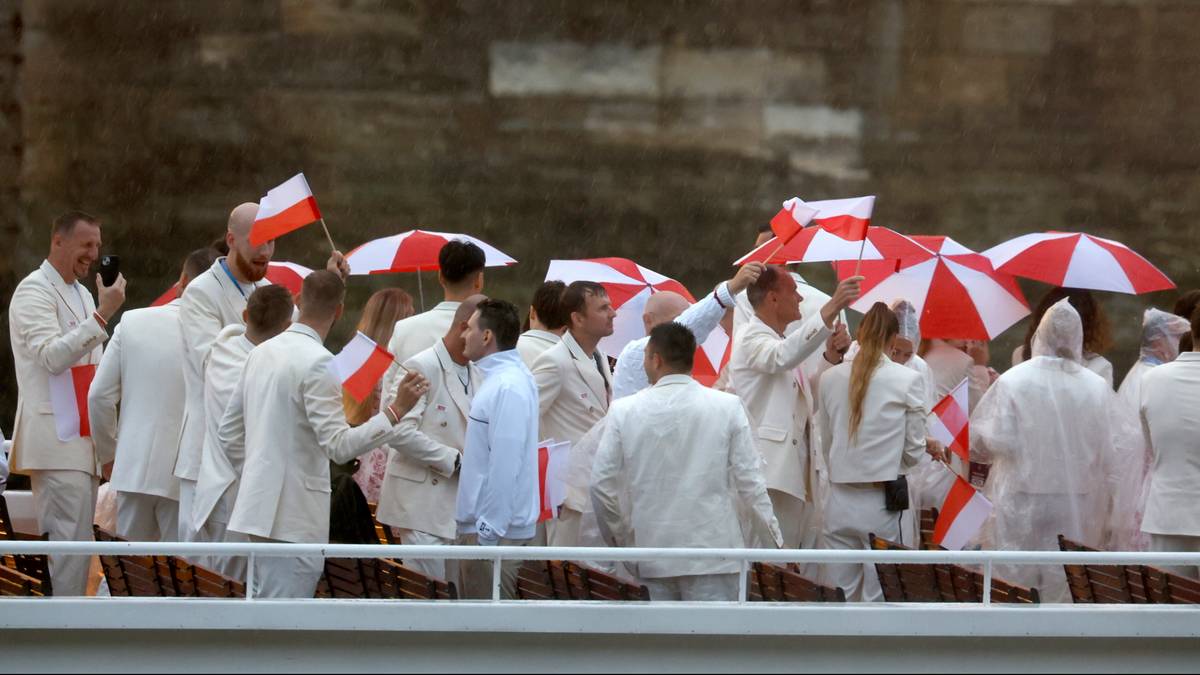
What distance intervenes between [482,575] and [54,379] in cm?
197

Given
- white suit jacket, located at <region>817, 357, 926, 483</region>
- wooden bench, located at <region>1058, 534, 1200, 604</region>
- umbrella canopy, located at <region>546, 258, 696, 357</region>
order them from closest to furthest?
wooden bench, located at <region>1058, 534, 1200, 604</region>, white suit jacket, located at <region>817, 357, 926, 483</region>, umbrella canopy, located at <region>546, 258, 696, 357</region>

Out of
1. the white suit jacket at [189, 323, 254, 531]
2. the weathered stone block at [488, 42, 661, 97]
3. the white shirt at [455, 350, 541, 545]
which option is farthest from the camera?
the weathered stone block at [488, 42, 661, 97]

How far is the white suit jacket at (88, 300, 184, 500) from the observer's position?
6781 mm

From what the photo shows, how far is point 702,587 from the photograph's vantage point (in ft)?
19.7

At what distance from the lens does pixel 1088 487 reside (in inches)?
285

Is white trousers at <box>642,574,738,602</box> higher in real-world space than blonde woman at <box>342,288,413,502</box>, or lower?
lower

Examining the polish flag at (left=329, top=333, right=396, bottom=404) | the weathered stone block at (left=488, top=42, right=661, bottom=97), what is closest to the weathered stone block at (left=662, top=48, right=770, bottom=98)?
the weathered stone block at (left=488, top=42, right=661, bottom=97)

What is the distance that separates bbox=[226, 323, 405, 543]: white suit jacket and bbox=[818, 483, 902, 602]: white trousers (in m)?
2.05

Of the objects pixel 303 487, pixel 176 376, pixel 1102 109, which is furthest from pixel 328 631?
pixel 1102 109

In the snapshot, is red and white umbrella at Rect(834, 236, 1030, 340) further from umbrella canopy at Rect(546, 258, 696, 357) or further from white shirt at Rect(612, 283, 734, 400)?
white shirt at Rect(612, 283, 734, 400)

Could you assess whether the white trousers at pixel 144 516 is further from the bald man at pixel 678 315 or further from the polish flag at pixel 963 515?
the polish flag at pixel 963 515

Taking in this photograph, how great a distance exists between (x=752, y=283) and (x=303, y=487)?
2113 millimetres

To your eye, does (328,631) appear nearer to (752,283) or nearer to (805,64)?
(752,283)

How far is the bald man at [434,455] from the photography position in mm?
6332
